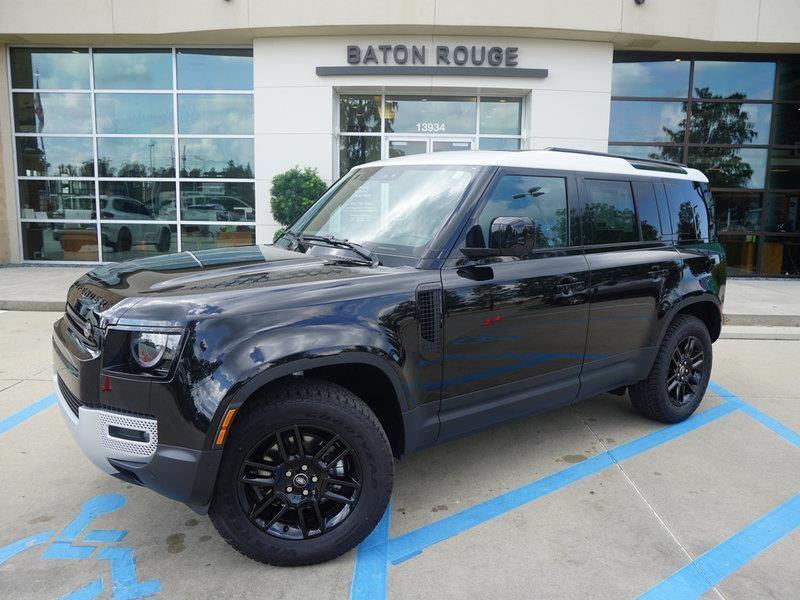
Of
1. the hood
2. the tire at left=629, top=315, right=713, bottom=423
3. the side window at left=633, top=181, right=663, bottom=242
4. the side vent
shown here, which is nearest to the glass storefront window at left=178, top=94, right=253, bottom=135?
the hood

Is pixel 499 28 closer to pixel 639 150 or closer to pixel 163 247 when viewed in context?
pixel 639 150

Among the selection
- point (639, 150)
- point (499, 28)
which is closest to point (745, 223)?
point (639, 150)

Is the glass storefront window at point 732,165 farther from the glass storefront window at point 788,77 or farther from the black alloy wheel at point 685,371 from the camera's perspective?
the black alloy wheel at point 685,371

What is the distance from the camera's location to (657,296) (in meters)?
4.22

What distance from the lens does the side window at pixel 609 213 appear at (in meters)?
3.89

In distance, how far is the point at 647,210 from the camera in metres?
4.31

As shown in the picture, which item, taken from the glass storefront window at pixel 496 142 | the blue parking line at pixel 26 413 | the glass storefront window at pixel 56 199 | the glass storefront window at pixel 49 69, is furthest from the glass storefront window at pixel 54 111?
the blue parking line at pixel 26 413

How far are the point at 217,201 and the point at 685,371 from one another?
1098 cm

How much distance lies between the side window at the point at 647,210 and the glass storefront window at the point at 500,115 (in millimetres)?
8843

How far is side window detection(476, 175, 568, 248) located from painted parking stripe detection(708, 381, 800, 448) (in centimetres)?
244

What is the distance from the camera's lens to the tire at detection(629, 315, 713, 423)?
14.5 ft

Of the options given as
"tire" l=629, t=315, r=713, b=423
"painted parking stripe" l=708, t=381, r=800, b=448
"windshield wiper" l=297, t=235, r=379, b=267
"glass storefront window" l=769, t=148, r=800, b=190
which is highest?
"glass storefront window" l=769, t=148, r=800, b=190

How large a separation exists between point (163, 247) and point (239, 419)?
12.0 metres

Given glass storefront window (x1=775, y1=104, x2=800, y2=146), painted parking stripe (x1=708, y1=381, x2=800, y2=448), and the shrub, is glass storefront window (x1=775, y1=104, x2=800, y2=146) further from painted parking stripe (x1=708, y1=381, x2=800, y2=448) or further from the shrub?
painted parking stripe (x1=708, y1=381, x2=800, y2=448)
